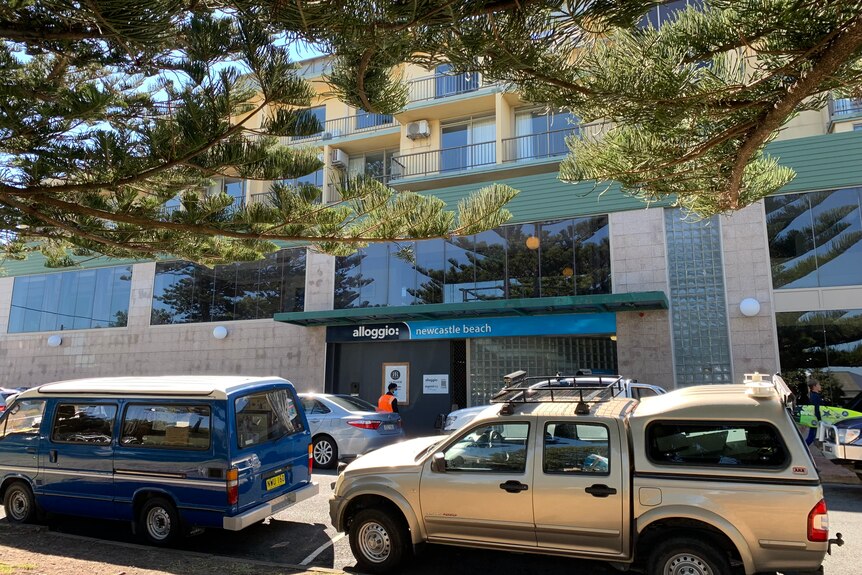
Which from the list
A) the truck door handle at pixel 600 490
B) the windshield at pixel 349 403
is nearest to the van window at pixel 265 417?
the truck door handle at pixel 600 490

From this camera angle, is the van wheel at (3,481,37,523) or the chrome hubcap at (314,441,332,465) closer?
the van wheel at (3,481,37,523)

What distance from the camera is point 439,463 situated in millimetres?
5180

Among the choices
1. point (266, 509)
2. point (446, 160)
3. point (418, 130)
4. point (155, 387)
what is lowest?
point (266, 509)

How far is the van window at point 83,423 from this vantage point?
6.57m

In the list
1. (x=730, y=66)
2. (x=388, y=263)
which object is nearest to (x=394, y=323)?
(x=388, y=263)

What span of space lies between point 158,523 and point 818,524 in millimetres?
6231

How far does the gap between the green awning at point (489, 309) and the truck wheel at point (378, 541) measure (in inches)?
392

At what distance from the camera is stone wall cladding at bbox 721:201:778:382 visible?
541 inches

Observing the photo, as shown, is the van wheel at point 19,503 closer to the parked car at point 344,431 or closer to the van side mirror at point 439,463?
the parked car at point 344,431

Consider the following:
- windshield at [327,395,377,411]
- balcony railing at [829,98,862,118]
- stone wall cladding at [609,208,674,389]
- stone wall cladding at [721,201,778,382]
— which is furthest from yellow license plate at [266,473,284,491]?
balcony railing at [829,98,862,118]

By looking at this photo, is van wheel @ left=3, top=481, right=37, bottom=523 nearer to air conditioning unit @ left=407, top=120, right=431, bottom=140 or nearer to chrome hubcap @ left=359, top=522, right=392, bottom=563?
chrome hubcap @ left=359, top=522, right=392, bottom=563

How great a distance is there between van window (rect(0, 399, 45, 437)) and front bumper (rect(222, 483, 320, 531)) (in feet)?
10.4

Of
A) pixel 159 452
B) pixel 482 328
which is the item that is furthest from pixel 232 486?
pixel 482 328

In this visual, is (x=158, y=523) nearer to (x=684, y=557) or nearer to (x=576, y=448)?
(x=576, y=448)
